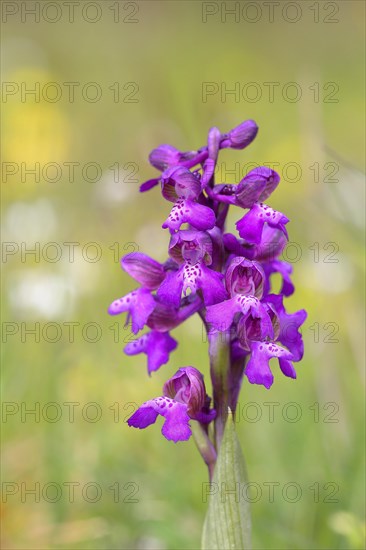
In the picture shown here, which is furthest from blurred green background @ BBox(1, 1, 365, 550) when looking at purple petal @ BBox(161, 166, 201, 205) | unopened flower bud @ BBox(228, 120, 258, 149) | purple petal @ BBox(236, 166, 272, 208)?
purple petal @ BBox(161, 166, 201, 205)

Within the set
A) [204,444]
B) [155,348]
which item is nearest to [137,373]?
[155,348]

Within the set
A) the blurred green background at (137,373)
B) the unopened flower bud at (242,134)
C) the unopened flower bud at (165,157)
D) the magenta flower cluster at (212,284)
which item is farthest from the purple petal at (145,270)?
the blurred green background at (137,373)

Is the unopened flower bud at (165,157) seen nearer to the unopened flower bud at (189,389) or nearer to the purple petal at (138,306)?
the purple petal at (138,306)

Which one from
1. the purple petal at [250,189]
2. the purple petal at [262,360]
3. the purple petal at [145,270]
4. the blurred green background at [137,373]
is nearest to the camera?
the purple petal at [262,360]

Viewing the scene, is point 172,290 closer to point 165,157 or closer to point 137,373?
point 165,157

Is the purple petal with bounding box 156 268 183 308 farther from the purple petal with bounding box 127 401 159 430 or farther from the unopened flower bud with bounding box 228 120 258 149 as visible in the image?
the unopened flower bud with bounding box 228 120 258 149

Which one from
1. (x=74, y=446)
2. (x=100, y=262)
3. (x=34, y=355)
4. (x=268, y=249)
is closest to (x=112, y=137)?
(x=100, y=262)

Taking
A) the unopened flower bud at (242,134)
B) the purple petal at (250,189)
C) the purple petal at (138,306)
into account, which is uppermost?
the unopened flower bud at (242,134)

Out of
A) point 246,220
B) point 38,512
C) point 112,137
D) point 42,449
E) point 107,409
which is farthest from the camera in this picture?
point 112,137

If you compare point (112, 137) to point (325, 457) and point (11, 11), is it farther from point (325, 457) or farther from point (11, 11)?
point (325, 457)
